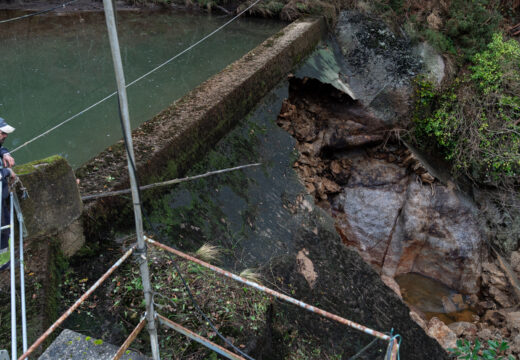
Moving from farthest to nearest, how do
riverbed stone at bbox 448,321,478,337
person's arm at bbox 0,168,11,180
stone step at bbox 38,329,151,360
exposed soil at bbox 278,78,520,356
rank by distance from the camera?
exposed soil at bbox 278,78,520,356
riverbed stone at bbox 448,321,478,337
person's arm at bbox 0,168,11,180
stone step at bbox 38,329,151,360

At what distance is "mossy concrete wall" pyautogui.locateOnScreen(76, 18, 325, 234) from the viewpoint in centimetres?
371

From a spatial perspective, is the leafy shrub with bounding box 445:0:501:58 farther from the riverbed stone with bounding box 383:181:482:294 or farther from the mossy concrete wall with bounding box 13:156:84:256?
the mossy concrete wall with bounding box 13:156:84:256

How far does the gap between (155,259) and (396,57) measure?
6435mm

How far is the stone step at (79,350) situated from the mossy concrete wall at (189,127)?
1211 millimetres

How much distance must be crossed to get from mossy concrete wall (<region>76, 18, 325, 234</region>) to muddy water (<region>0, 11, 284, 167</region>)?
1211mm

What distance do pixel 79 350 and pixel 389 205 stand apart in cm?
581

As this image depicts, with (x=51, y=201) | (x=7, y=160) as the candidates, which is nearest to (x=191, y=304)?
(x=51, y=201)

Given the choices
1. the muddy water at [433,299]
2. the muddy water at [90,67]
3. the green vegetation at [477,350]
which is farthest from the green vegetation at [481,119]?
the muddy water at [90,67]

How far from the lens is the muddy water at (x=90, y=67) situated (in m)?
5.52

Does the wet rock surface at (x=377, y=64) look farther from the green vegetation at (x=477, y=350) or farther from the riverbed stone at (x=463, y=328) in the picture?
the green vegetation at (x=477, y=350)

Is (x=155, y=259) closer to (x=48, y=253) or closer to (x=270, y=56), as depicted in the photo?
(x=48, y=253)

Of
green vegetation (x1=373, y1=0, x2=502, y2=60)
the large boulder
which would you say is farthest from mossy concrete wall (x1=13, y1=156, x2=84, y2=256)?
green vegetation (x1=373, y1=0, x2=502, y2=60)

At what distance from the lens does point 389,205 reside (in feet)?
23.0

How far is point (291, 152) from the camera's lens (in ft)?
20.0
